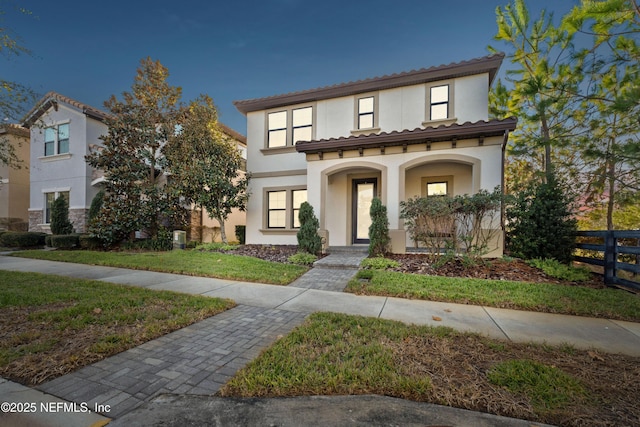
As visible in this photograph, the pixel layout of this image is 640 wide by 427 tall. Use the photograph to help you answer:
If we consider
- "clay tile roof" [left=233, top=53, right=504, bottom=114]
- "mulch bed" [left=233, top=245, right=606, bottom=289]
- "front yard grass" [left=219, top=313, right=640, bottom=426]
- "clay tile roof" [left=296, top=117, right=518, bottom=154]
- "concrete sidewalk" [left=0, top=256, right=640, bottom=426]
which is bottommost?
"concrete sidewalk" [left=0, top=256, right=640, bottom=426]

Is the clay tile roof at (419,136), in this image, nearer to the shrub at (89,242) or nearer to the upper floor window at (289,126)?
the upper floor window at (289,126)

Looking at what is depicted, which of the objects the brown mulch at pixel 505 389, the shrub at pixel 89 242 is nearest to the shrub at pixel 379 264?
the brown mulch at pixel 505 389

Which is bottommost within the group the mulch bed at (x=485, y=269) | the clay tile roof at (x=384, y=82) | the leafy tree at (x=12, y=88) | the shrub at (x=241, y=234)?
the mulch bed at (x=485, y=269)

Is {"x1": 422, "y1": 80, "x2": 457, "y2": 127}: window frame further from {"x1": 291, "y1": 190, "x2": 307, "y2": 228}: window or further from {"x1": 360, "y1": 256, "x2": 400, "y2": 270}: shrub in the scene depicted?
{"x1": 360, "y1": 256, "x2": 400, "y2": 270}: shrub

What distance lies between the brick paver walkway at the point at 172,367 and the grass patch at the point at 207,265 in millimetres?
2836

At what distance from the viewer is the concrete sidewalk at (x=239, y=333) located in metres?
2.27

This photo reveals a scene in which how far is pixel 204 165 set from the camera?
35.2 ft

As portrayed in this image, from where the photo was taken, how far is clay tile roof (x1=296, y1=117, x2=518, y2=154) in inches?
312

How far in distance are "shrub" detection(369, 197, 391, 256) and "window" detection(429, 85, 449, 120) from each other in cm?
429

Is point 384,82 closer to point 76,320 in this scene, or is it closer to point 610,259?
point 610,259

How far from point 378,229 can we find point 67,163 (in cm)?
1677

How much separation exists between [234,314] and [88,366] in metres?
1.81

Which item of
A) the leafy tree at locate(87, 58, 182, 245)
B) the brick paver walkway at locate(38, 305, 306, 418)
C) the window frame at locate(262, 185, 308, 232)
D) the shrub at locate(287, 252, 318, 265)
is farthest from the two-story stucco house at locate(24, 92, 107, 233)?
the brick paver walkway at locate(38, 305, 306, 418)

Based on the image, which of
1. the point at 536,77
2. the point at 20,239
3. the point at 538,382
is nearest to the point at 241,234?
the point at 20,239
